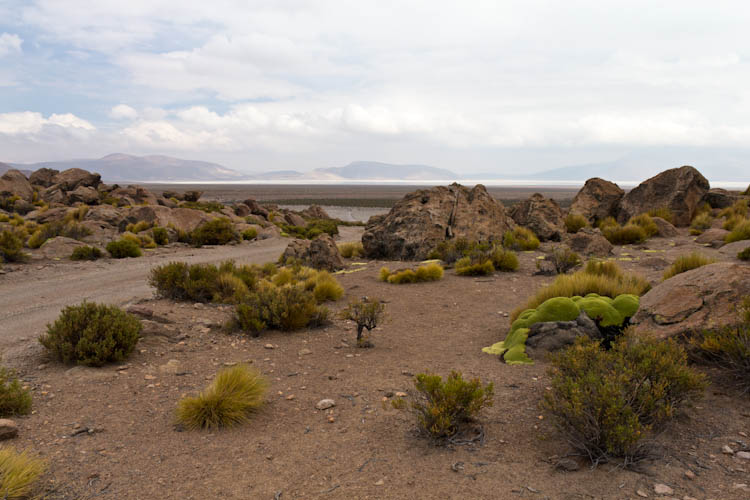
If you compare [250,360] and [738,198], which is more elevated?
[738,198]

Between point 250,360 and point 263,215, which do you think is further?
point 263,215

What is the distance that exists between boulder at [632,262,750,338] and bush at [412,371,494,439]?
2756 mm

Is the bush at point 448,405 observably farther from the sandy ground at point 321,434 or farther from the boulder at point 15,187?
the boulder at point 15,187

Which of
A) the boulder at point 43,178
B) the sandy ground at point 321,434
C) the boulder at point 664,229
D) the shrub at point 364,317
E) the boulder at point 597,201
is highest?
the boulder at point 43,178

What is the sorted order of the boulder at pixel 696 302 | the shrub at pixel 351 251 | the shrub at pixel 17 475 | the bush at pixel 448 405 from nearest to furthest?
the shrub at pixel 17 475 < the bush at pixel 448 405 < the boulder at pixel 696 302 < the shrub at pixel 351 251

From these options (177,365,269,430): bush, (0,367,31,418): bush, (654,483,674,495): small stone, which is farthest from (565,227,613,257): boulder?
(0,367,31,418): bush

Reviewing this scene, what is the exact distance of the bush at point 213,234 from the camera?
75.1 feet

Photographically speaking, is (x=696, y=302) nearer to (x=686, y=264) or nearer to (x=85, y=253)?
(x=686, y=264)

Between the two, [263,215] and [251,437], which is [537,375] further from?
[263,215]

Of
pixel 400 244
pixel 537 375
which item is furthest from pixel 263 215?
pixel 537 375

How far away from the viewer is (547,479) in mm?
3545

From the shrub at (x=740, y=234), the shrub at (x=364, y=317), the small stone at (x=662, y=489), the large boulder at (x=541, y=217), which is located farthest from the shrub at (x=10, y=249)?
the shrub at (x=740, y=234)

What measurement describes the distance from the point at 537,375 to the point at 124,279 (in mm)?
12093

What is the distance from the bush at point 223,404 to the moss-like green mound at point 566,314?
3.50 metres
